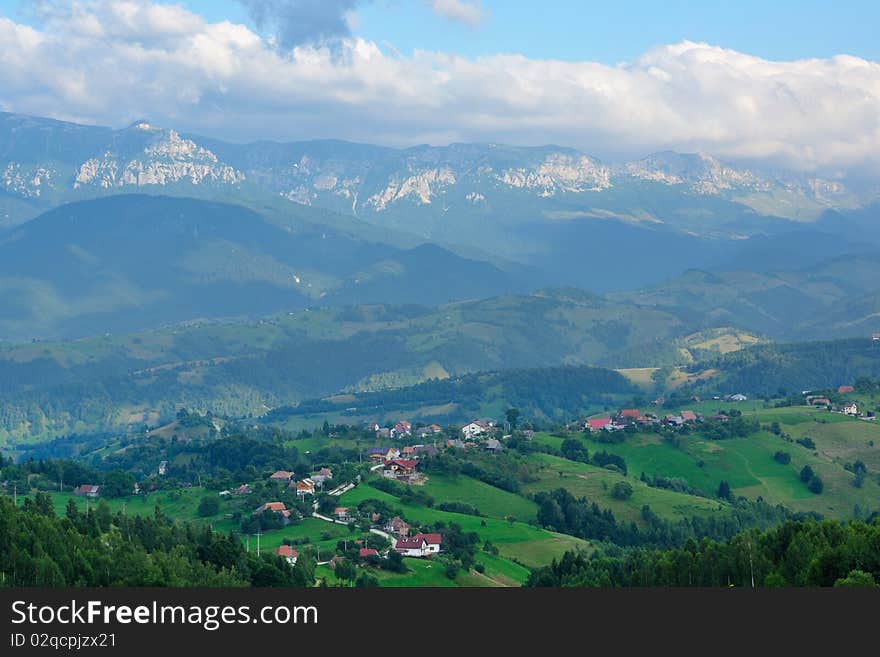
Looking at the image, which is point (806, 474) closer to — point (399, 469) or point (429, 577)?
point (399, 469)

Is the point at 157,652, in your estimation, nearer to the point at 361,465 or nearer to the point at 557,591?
the point at 557,591

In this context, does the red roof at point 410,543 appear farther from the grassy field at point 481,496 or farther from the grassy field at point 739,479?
the grassy field at point 739,479

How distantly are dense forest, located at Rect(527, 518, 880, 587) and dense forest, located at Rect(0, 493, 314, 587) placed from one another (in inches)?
935

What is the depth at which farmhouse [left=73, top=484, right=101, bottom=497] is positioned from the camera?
159250 millimetres

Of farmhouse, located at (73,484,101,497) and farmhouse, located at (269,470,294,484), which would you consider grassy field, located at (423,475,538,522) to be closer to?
farmhouse, located at (269,470,294,484)

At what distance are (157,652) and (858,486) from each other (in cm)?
15166

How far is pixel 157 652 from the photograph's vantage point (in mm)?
47938

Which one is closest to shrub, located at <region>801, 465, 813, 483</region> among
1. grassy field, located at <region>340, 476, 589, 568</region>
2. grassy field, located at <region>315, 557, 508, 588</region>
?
grassy field, located at <region>340, 476, 589, 568</region>

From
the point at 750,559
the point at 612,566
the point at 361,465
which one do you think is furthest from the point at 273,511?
the point at 750,559

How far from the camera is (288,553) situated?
117 m

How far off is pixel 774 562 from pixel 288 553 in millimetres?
45863

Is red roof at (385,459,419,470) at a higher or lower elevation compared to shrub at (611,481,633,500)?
higher

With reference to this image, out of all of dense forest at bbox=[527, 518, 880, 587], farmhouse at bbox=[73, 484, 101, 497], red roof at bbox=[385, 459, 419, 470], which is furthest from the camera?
red roof at bbox=[385, 459, 419, 470]

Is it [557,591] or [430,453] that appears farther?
[430,453]
